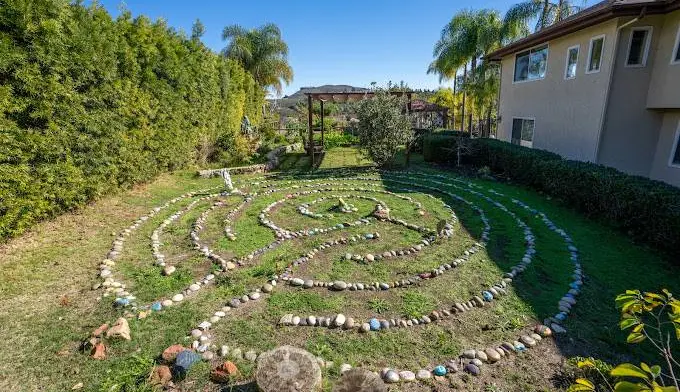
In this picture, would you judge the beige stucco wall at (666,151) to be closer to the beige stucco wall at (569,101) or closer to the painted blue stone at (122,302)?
the beige stucco wall at (569,101)

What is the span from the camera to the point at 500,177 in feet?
36.1

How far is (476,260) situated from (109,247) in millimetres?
5705

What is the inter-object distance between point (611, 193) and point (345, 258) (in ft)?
18.1

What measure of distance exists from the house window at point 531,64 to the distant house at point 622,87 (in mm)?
945

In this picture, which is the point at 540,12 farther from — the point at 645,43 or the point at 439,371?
the point at 439,371

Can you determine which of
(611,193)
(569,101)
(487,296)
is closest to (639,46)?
(569,101)

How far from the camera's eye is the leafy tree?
11.5 meters

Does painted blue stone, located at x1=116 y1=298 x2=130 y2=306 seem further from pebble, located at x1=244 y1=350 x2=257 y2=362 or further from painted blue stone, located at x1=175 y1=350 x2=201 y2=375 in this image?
pebble, located at x1=244 y1=350 x2=257 y2=362

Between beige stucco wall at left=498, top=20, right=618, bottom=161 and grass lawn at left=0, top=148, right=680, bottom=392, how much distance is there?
13.0 ft

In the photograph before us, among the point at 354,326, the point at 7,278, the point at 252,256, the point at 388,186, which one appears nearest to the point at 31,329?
the point at 7,278

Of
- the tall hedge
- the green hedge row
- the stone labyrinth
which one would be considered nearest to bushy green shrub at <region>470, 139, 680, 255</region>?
the green hedge row

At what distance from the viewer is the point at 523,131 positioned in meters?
13.7

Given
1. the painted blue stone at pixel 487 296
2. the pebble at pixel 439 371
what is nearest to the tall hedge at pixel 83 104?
the pebble at pixel 439 371

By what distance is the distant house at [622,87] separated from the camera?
8.60 metres
